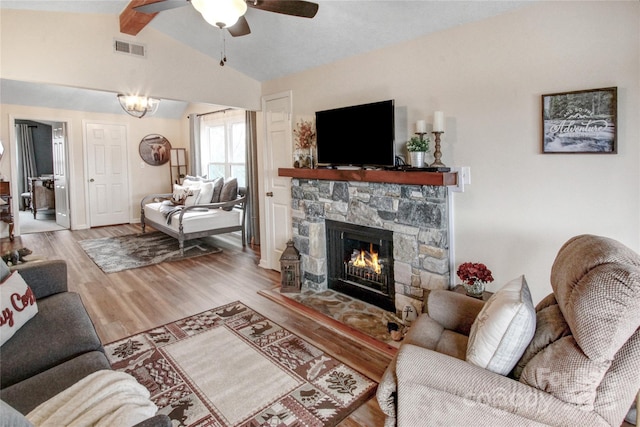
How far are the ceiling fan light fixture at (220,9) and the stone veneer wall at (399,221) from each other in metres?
1.70

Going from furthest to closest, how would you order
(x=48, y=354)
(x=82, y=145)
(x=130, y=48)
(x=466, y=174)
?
(x=82, y=145) → (x=130, y=48) → (x=466, y=174) → (x=48, y=354)

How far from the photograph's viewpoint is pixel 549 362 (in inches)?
51.1

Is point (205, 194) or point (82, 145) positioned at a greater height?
point (82, 145)

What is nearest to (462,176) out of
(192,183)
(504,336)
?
(504,336)

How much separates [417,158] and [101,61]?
293 cm

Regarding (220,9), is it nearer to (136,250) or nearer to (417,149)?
(417,149)

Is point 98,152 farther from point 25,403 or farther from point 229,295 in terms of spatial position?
point 25,403

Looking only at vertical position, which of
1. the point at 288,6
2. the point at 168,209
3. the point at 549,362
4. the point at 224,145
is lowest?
the point at 549,362

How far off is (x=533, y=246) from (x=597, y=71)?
1.08 m

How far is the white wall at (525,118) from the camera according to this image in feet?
6.70

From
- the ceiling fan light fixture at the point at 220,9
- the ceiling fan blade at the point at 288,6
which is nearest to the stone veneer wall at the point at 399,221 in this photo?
the ceiling fan blade at the point at 288,6

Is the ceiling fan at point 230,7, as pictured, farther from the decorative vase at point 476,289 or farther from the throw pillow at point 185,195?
Result: the throw pillow at point 185,195

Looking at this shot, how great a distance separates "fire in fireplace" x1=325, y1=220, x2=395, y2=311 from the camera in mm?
3273

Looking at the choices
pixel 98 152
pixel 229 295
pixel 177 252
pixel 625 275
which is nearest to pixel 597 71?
pixel 625 275
